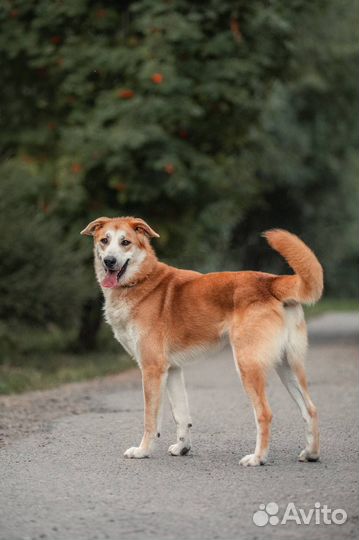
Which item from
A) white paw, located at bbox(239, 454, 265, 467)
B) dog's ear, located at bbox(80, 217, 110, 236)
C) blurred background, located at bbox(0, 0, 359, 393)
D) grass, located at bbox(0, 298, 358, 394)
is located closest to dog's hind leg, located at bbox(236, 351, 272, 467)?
white paw, located at bbox(239, 454, 265, 467)

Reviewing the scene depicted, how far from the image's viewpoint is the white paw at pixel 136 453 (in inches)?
284

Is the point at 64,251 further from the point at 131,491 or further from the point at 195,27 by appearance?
the point at 131,491

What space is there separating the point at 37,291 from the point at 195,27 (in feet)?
18.1

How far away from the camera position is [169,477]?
643cm

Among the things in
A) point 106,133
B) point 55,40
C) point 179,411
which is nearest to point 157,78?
point 106,133

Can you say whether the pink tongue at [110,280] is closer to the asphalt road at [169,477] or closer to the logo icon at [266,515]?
the asphalt road at [169,477]

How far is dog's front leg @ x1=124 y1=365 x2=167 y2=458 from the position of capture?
7.25 metres

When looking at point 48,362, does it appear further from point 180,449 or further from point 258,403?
point 258,403

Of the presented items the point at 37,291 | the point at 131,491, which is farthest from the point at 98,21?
the point at 131,491

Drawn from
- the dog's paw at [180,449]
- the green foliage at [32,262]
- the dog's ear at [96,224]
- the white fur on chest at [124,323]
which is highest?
the dog's ear at [96,224]

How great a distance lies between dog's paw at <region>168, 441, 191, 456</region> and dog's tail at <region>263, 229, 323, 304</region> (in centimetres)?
144

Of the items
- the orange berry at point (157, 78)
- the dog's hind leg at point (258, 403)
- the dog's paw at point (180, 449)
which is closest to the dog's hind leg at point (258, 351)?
the dog's hind leg at point (258, 403)

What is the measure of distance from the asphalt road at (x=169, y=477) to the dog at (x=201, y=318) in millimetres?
385

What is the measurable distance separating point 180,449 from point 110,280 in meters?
1.51
